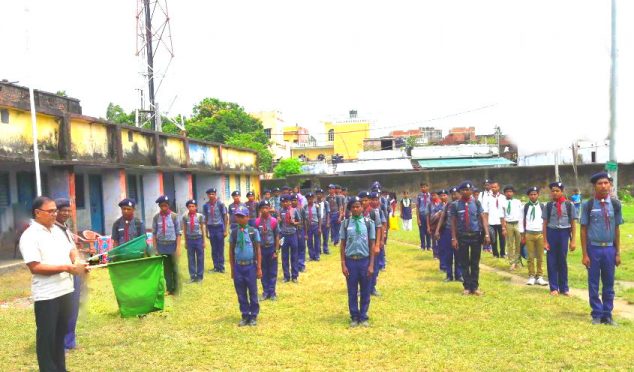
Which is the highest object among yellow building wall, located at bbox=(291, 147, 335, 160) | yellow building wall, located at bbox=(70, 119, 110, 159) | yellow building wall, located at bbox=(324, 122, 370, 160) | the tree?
yellow building wall, located at bbox=(324, 122, 370, 160)

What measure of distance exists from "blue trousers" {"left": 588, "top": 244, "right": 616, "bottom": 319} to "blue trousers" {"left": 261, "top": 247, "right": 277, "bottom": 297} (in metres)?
5.03

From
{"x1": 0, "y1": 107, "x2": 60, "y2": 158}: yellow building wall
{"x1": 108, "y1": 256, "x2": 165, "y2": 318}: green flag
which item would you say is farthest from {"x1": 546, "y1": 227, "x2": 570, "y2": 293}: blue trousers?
{"x1": 0, "y1": 107, "x2": 60, "y2": 158}: yellow building wall

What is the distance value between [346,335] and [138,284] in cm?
276

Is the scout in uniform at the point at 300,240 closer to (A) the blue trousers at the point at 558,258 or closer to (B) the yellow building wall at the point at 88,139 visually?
(A) the blue trousers at the point at 558,258

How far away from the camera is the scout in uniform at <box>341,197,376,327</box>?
7.74 m

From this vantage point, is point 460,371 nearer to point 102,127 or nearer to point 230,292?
point 230,292

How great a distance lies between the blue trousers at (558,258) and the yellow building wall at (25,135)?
1186 cm

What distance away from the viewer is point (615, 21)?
15.3 metres

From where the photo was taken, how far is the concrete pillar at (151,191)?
21.3m

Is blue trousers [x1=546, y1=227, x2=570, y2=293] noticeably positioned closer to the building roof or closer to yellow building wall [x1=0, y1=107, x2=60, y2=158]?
yellow building wall [x1=0, y1=107, x2=60, y2=158]

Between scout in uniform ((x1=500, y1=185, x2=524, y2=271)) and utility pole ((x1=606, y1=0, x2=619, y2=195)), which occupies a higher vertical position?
A: utility pole ((x1=606, y1=0, x2=619, y2=195))

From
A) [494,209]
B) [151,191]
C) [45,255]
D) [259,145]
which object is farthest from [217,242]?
[259,145]

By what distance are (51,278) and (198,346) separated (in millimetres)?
2306

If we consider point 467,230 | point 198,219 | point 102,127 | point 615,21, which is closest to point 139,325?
point 198,219
